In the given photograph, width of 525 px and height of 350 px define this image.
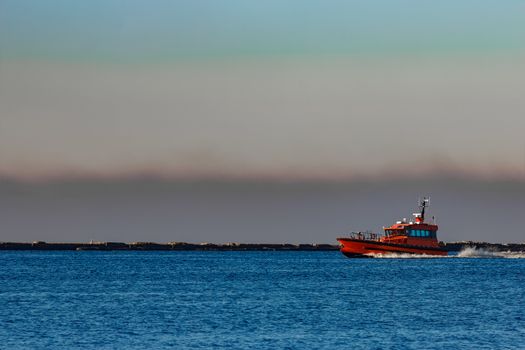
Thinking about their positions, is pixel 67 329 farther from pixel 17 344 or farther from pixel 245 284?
pixel 245 284

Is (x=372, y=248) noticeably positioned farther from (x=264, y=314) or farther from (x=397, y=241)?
(x=264, y=314)

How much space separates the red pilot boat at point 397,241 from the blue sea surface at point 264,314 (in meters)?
44.7

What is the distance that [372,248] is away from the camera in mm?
163625

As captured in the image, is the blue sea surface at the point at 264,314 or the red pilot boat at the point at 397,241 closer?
the blue sea surface at the point at 264,314

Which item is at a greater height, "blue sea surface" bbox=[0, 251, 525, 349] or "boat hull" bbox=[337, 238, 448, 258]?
"boat hull" bbox=[337, 238, 448, 258]

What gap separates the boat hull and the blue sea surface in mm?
44286

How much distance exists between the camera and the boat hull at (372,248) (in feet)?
531

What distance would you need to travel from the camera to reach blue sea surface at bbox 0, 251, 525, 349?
5678cm

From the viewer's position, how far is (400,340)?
57.2 metres

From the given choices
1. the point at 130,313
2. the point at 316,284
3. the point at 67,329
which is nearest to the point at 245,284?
the point at 316,284

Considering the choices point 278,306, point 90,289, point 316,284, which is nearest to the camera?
point 278,306

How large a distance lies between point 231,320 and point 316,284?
4196 centimetres

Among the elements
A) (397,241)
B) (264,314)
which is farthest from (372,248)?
(264,314)

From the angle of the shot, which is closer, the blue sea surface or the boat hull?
the blue sea surface
